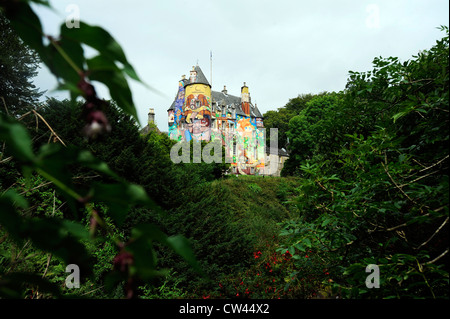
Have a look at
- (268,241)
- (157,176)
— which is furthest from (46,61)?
(268,241)

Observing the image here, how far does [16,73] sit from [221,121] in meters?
23.9

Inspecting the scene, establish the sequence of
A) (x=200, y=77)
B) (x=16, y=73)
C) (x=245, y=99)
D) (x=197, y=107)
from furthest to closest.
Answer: (x=245, y=99), (x=200, y=77), (x=197, y=107), (x=16, y=73)

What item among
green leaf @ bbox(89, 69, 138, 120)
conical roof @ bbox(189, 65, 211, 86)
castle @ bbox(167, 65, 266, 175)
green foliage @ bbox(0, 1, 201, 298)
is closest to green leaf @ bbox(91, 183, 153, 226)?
green foliage @ bbox(0, 1, 201, 298)

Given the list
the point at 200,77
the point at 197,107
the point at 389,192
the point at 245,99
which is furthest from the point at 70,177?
the point at 245,99

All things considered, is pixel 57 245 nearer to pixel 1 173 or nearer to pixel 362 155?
pixel 362 155

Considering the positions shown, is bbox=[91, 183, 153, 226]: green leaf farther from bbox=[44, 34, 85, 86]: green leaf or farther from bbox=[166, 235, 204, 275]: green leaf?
bbox=[44, 34, 85, 86]: green leaf

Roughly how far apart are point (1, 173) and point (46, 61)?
712 centimetres

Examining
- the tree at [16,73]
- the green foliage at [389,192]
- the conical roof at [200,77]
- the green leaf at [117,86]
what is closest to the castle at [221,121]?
the conical roof at [200,77]

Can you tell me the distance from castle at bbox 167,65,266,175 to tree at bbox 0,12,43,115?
52.4ft

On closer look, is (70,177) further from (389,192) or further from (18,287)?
(389,192)

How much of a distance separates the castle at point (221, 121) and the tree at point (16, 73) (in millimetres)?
15984

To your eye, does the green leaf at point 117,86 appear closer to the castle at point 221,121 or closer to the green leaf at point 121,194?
the green leaf at point 121,194

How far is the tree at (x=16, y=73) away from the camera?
1041cm

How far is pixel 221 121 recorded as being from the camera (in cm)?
3538
